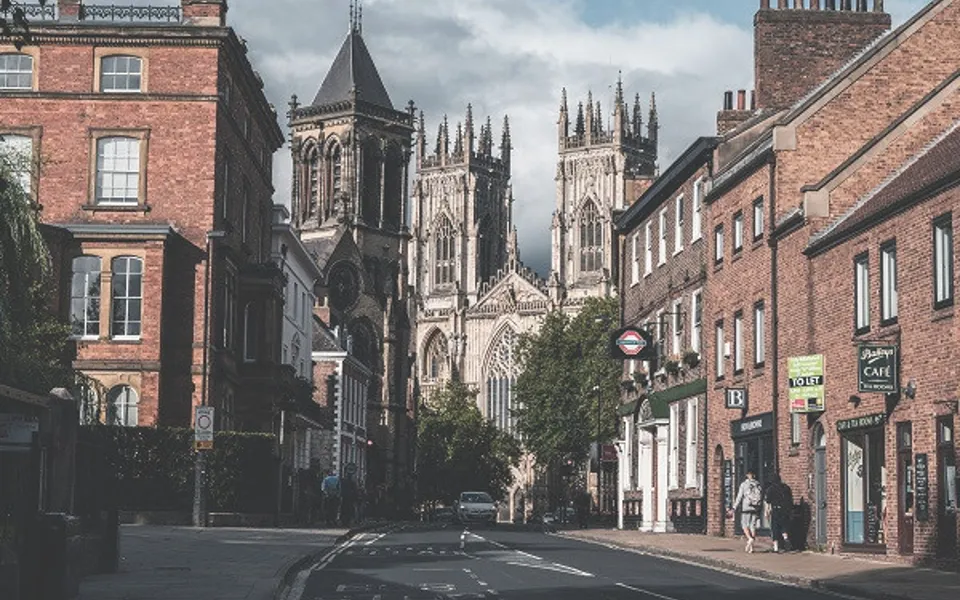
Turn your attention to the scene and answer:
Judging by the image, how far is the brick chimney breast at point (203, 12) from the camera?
4922 centimetres

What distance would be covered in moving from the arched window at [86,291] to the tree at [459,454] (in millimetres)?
79540

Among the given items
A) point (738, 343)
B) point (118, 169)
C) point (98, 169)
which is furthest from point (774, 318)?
point (98, 169)

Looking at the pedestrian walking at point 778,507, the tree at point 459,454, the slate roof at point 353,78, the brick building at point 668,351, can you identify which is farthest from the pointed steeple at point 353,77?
the pedestrian walking at point 778,507

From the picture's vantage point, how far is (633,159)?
6973 inches

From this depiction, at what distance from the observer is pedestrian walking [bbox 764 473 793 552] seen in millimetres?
33812

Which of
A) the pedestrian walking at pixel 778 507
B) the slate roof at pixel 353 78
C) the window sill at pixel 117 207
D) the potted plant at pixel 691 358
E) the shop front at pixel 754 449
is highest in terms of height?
the slate roof at pixel 353 78

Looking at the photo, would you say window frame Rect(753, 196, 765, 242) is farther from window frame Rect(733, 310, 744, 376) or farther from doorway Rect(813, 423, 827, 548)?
doorway Rect(813, 423, 827, 548)

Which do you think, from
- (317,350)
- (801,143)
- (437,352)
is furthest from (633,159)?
(801,143)

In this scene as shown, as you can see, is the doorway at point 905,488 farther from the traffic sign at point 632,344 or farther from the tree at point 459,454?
the tree at point 459,454

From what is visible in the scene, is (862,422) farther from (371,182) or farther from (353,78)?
(353,78)

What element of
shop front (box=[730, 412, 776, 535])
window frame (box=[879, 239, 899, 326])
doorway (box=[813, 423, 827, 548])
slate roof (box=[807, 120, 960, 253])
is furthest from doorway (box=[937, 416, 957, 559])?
shop front (box=[730, 412, 776, 535])

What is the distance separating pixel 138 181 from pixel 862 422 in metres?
25.2

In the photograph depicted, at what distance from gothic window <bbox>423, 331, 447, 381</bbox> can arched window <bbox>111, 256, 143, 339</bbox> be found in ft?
400

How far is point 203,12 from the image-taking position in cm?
4934
